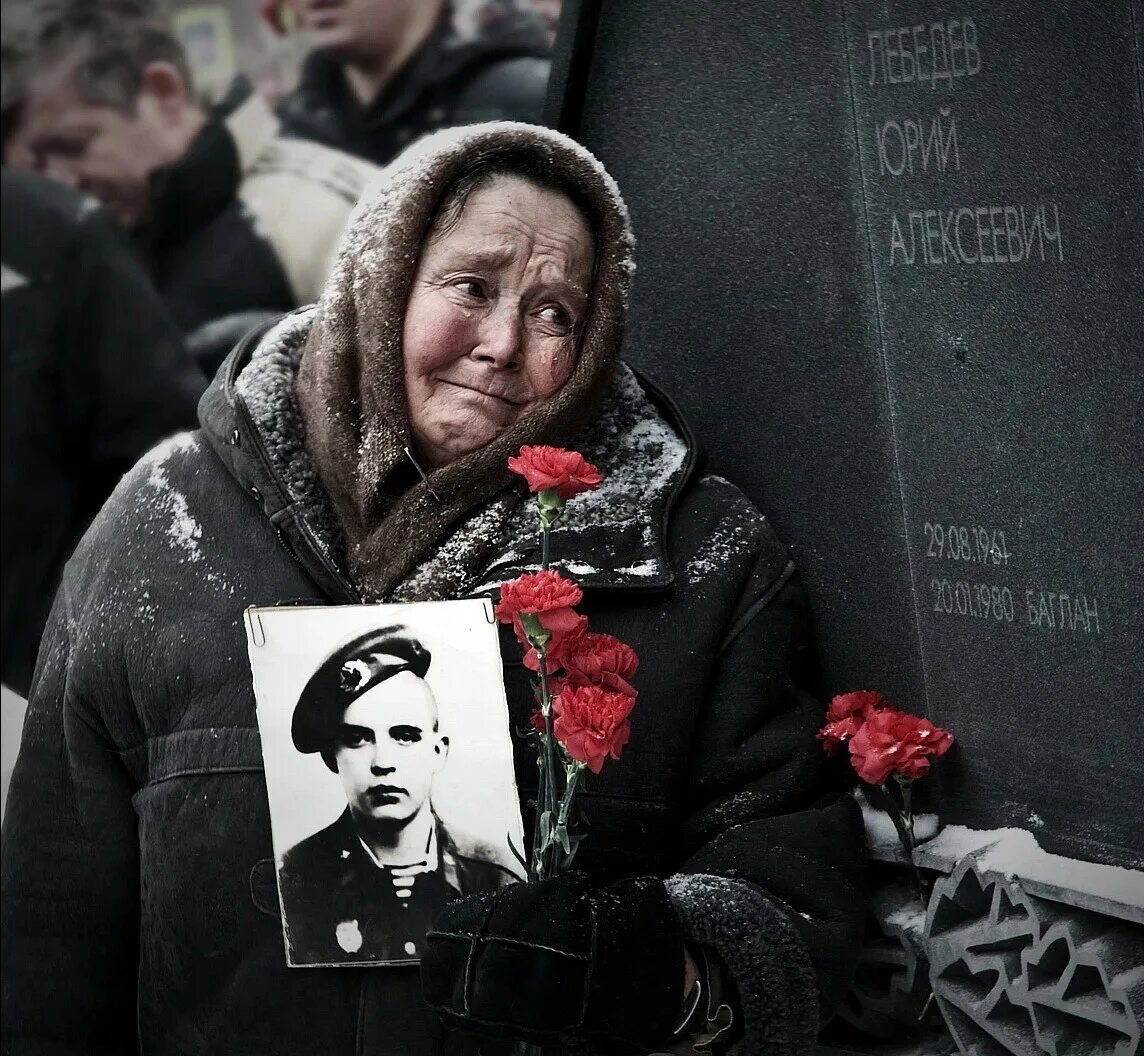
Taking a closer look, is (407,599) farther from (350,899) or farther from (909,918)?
(909,918)

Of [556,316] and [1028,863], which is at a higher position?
[556,316]

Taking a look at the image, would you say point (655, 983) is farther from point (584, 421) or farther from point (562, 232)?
point (562, 232)

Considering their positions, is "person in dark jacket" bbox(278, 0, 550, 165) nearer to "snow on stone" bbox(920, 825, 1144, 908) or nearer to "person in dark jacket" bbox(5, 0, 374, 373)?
"person in dark jacket" bbox(5, 0, 374, 373)

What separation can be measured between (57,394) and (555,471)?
7.11 feet

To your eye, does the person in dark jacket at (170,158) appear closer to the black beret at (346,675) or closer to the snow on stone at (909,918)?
the black beret at (346,675)

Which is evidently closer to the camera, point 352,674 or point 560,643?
point 560,643

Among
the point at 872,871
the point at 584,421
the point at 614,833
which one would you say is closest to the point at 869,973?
the point at 872,871

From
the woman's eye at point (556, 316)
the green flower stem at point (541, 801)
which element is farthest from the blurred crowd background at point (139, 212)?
the green flower stem at point (541, 801)

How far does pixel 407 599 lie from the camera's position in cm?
185

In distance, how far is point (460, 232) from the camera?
76.3 inches

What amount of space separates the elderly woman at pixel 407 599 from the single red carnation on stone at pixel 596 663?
11.5 inches

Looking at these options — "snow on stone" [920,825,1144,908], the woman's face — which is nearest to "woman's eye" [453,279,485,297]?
the woman's face

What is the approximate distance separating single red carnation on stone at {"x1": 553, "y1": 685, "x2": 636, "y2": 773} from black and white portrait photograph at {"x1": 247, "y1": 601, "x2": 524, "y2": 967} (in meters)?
0.30

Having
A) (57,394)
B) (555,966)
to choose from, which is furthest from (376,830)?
(57,394)
